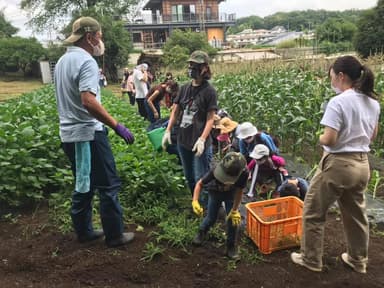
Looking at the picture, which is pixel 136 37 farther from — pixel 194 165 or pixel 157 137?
pixel 194 165

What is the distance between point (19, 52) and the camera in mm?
32438

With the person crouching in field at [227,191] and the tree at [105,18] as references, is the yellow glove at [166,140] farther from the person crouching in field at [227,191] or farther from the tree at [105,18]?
the tree at [105,18]

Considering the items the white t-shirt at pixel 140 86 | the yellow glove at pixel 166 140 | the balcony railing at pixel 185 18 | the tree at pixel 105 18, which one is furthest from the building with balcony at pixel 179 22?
the yellow glove at pixel 166 140

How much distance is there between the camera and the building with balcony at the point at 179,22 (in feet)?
153

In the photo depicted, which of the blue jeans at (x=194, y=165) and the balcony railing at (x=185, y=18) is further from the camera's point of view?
the balcony railing at (x=185, y=18)

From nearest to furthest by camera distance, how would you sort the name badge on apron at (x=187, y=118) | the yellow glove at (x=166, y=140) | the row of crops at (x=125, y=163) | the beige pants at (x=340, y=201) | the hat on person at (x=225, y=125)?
the beige pants at (x=340, y=201), the name badge on apron at (x=187, y=118), the row of crops at (x=125, y=163), the yellow glove at (x=166, y=140), the hat on person at (x=225, y=125)

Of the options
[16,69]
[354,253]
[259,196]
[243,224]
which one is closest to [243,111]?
[259,196]

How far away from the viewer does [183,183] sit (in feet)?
15.4

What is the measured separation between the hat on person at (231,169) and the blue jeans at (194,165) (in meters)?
0.80

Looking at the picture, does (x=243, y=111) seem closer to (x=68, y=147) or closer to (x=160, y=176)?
(x=160, y=176)

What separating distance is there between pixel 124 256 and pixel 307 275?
153 cm

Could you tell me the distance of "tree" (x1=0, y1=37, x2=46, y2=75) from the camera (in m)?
32.4

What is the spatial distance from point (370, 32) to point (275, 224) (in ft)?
66.7

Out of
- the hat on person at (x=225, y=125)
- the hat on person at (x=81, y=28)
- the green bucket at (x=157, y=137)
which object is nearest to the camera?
the hat on person at (x=81, y=28)
